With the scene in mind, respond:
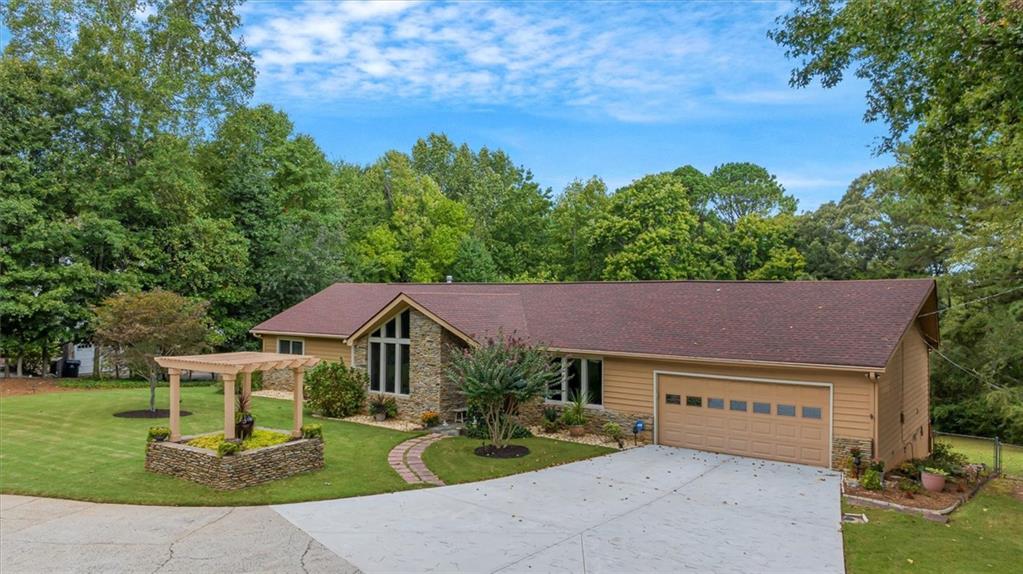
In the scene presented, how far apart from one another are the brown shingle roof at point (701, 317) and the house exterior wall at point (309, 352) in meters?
0.51

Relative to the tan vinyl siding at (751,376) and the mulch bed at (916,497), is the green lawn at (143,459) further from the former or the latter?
the mulch bed at (916,497)

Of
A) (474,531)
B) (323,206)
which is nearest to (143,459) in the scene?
(474,531)

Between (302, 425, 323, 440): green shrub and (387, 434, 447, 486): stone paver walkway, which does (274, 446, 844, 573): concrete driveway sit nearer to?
(387, 434, 447, 486): stone paver walkway

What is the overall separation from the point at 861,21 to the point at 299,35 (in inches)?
616

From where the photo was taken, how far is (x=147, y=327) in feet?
56.0

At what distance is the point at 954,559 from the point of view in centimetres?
783

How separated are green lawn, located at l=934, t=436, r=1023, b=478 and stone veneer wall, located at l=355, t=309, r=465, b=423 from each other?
15133 mm

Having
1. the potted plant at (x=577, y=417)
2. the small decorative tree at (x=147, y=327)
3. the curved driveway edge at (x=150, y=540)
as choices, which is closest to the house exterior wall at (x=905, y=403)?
the potted plant at (x=577, y=417)

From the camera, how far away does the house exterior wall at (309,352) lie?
21.4 meters

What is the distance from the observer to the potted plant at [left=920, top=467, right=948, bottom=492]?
459 inches

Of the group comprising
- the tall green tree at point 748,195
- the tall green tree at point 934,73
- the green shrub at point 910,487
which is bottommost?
the green shrub at point 910,487

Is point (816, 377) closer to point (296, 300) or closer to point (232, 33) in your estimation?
point (296, 300)

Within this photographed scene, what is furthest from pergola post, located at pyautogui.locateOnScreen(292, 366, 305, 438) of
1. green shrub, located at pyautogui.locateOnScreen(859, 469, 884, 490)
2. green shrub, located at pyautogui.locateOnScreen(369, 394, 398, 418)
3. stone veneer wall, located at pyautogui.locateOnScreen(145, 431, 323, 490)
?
green shrub, located at pyautogui.locateOnScreen(859, 469, 884, 490)

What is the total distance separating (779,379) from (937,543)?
17.5 ft
